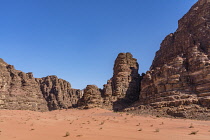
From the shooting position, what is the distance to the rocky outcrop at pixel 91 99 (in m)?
44.9

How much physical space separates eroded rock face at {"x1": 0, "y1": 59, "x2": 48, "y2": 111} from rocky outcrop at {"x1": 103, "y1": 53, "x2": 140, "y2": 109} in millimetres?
21539

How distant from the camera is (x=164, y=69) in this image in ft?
123

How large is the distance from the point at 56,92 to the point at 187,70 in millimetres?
61505

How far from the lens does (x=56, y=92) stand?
79.8m

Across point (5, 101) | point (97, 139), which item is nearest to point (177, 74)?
point (97, 139)

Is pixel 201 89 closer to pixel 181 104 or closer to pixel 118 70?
pixel 181 104

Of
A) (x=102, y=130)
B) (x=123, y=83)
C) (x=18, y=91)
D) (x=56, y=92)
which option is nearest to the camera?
(x=102, y=130)

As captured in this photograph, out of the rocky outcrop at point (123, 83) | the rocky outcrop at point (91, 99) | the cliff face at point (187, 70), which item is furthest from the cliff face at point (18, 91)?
the cliff face at point (187, 70)

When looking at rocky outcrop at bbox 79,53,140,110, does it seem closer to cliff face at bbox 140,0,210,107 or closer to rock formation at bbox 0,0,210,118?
rock formation at bbox 0,0,210,118

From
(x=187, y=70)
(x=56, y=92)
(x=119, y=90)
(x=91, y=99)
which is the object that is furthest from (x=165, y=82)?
(x=56, y=92)

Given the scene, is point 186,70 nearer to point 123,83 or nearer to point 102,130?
point 123,83

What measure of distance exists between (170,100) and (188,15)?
28.7 m

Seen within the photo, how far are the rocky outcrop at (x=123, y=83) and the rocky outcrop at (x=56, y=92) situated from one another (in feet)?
93.8

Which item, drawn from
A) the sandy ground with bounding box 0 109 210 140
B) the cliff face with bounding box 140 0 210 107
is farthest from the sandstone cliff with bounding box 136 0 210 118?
the sandy ground with bounding box 0 109 210 140
